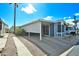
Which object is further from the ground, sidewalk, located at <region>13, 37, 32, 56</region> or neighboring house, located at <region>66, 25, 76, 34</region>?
neighboring house, located at <region>66, 25, 76, 34</region>

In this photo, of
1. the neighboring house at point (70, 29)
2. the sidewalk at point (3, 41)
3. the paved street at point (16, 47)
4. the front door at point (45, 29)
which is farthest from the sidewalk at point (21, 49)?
the neighboring house at point (70, 29)

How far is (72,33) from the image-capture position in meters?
4.44

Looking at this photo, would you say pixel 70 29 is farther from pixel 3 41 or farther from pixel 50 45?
pixel 3 41

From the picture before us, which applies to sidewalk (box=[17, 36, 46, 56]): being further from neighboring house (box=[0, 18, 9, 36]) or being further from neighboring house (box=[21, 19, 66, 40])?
neighboring house (box=[0, 18, 9, 36])

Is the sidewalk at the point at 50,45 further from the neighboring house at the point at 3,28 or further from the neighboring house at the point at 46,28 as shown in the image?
the neighboring house at the point at 3,28

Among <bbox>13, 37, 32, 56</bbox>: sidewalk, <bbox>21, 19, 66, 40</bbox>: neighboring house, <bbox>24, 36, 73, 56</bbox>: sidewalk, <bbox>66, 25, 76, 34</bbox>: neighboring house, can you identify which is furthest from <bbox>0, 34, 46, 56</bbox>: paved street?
<bbox>66, 25, 76, 34</bbox>: neighboring house

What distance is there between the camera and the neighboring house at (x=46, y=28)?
4.42m

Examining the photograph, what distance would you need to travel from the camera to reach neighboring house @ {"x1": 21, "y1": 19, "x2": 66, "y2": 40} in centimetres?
442

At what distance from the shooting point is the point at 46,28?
4453 millimetres

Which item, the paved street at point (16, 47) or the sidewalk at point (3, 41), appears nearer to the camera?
the paved street at point (16, 47)

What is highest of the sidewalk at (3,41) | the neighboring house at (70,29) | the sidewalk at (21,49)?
the neighboring house at (70,29)

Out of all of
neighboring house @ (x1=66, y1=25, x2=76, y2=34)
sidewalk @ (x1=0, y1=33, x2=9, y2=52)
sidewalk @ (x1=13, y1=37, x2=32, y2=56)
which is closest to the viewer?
sidewalk @ (x1=13, y1=37, x2=32, y2=56)

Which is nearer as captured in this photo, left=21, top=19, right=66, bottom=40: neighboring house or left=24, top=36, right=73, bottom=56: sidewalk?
left=24, top=36, right=73, bottom=56: sidewalk

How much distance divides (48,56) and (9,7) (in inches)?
47.8
